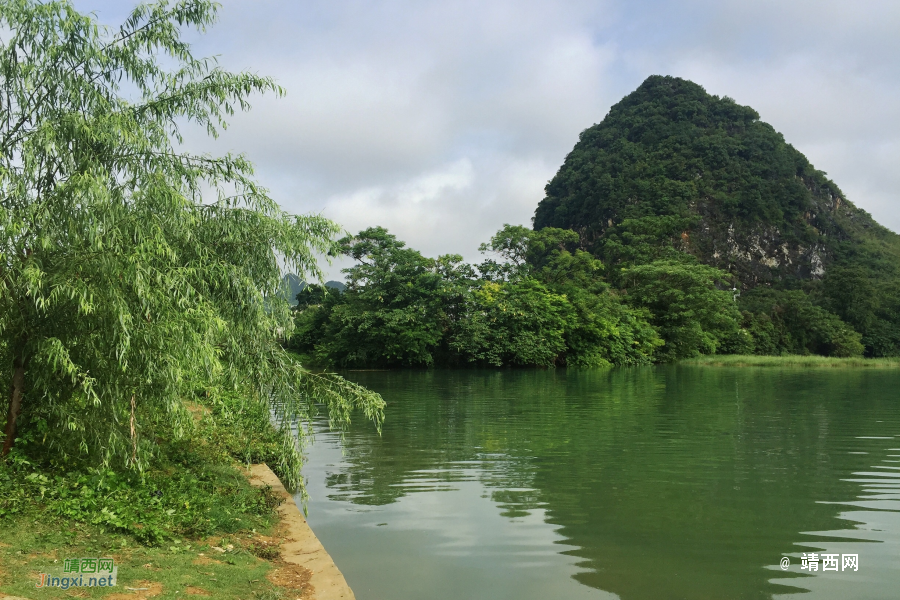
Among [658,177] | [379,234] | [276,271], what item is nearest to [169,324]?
[276,271]

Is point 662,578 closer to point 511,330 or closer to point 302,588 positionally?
point 302,588

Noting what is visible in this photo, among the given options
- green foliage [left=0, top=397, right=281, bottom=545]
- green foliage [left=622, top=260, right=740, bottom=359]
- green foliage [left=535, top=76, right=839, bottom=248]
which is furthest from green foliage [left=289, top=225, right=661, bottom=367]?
green foliage [left=0, top=397, right=281, bottom=545]

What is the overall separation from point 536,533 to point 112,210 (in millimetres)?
6156

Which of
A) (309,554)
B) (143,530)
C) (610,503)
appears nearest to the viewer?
(143,530)

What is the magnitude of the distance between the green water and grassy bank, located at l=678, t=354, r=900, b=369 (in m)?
35.4

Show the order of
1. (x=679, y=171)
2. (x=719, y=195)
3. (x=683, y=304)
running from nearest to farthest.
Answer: (x=683, y=304) < (x=719, y=195) < (x=679, y=171)

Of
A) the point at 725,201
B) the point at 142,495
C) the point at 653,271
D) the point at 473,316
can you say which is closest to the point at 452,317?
the point at 473,316

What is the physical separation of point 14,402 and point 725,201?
299ft

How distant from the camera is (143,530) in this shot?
263 inches

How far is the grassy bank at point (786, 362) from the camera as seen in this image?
5359 cm

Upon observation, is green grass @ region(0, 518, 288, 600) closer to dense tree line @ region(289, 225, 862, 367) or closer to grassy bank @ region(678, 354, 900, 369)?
dense tree line @ region(289, 225, 862, 367)

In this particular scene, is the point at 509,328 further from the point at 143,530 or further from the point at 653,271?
the point at 143,530

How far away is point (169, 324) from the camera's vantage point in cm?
670

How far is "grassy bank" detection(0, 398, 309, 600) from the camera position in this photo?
18.4ft
